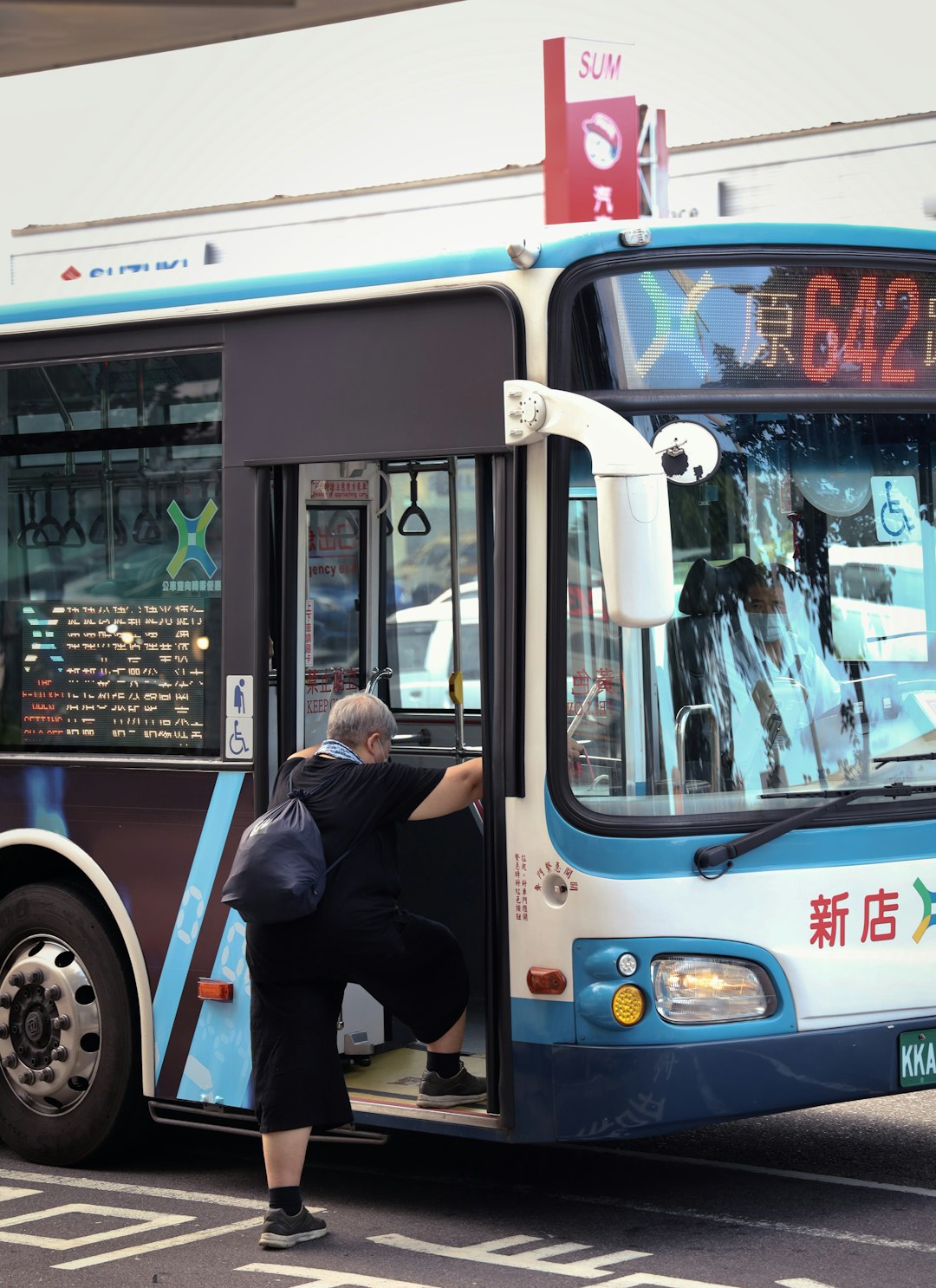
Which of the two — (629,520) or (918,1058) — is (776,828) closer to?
(918,1058)

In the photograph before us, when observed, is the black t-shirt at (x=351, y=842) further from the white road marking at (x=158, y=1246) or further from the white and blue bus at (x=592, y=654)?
the white road marking at (x=158, y=1246)

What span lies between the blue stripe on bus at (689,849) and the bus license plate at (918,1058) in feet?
1.67

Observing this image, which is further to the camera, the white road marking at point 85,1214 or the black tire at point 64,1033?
the black tire at point 64,1033

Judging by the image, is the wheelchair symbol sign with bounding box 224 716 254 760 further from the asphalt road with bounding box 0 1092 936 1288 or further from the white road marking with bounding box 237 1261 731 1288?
the white road marking with bounding box 237 1261 731 1288

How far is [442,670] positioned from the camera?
7.54m

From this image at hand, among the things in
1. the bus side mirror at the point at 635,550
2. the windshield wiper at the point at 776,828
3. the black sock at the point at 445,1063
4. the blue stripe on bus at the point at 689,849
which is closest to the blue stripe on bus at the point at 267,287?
the bus side mirror at the point at 635,550

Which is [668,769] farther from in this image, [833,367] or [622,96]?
[622,96]

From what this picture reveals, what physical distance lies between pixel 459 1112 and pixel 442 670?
2.41m

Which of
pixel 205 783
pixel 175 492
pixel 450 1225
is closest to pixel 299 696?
pixel 205 783

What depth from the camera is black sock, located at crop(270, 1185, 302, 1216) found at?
5395 mm

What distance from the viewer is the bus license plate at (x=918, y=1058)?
17.5 ft

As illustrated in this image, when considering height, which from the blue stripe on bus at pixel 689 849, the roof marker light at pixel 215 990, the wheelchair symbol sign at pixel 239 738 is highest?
the wheelchair symbol sign at pixel 239 738

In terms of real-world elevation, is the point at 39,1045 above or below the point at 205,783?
below

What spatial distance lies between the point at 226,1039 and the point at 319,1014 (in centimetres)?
68
